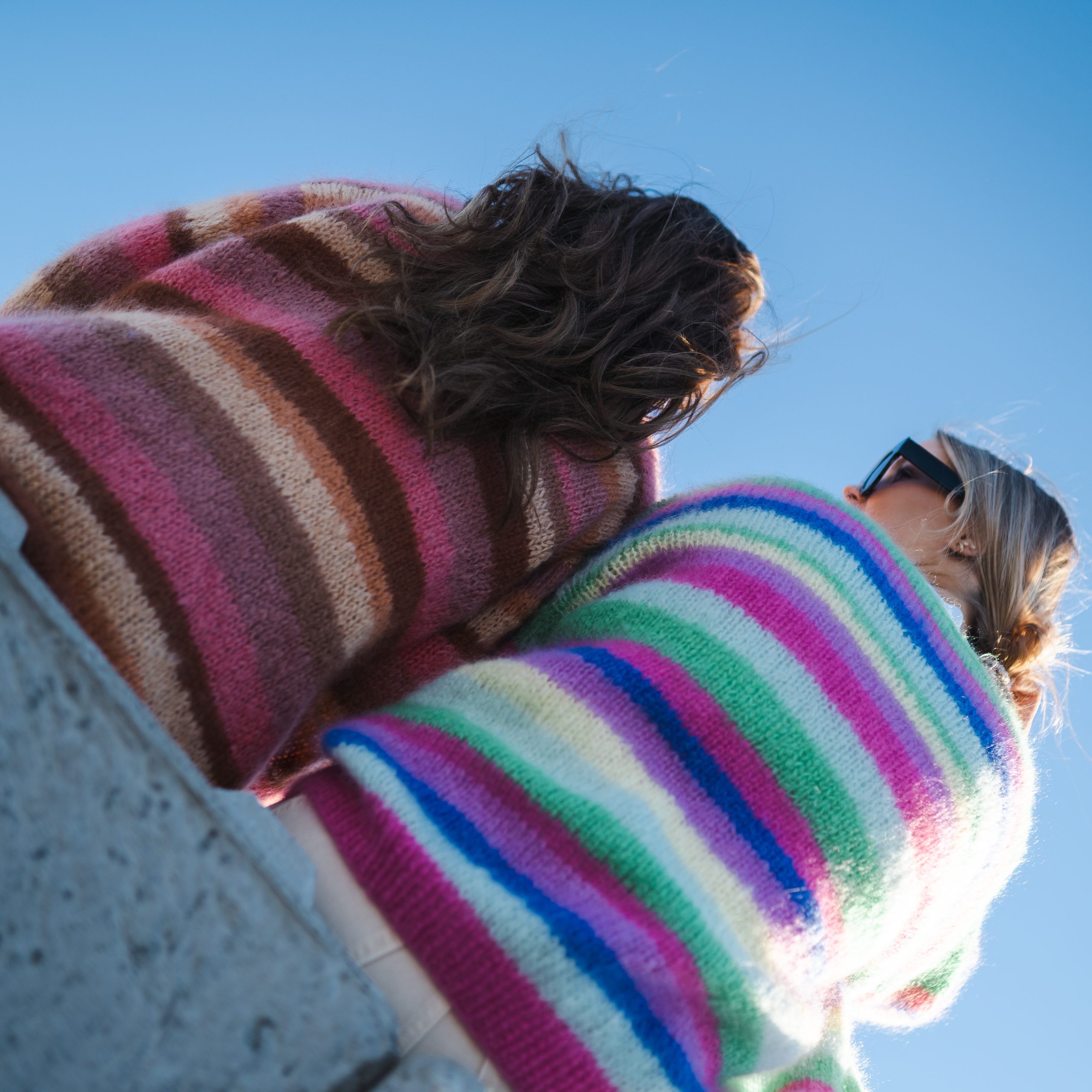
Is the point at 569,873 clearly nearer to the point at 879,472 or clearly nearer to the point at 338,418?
the point at 338,418

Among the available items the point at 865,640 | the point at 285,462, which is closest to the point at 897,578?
the point at 865,640

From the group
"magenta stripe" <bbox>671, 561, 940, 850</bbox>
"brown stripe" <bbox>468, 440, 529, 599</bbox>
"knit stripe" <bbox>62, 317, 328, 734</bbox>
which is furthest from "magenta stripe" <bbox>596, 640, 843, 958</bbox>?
"knit stripe" <bbox>62, 317, 328, 734</bbox>

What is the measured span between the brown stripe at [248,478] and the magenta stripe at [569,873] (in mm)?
143

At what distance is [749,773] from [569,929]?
0.82 feet

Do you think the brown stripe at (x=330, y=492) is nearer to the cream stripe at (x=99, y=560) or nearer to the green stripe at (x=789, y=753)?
the cream stripe at (x=99, y=560)

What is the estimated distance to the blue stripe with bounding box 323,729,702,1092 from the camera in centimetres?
74

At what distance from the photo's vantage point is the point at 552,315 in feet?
3.57

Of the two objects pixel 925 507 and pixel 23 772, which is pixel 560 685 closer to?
pixel 23 772

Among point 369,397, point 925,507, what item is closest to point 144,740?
point 369,397

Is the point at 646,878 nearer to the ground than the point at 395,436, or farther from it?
nearer to the ground

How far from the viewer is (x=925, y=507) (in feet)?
5.02

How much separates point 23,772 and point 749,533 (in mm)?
742

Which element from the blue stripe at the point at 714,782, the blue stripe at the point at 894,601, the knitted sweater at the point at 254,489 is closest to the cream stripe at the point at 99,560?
the knitted sweater at the point at 254,489

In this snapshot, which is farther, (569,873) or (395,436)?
(395,436)
